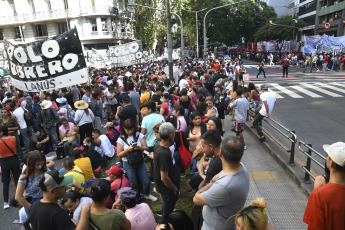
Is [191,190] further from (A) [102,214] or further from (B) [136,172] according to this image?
(A) [102,214]

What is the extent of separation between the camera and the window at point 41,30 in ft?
124

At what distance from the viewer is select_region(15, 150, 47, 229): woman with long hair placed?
11.3 feet

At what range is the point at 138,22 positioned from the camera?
35094 millimetres

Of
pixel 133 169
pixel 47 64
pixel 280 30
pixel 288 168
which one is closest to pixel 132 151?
pixel 133 169

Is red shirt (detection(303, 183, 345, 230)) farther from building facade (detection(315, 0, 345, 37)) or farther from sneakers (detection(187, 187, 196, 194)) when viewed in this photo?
building facade (detection(315, 0, 345, 37))

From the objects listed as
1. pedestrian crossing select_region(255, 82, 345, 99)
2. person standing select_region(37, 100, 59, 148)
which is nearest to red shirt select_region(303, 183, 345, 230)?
person standing select_region(37, 100, 59, 148)

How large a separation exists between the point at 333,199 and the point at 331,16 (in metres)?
52.1

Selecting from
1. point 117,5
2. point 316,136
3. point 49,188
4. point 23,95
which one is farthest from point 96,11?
point 49,188

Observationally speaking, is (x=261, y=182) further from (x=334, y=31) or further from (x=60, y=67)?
(x=334, y=31)

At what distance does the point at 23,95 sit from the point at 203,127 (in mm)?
8152

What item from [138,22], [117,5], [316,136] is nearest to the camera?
[316,136]

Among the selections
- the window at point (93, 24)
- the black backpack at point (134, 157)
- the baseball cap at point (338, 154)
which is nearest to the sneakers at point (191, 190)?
the black backpack at point (134, 157)

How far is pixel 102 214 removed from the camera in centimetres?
253

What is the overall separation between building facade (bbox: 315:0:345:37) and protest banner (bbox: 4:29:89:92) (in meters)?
37.7
